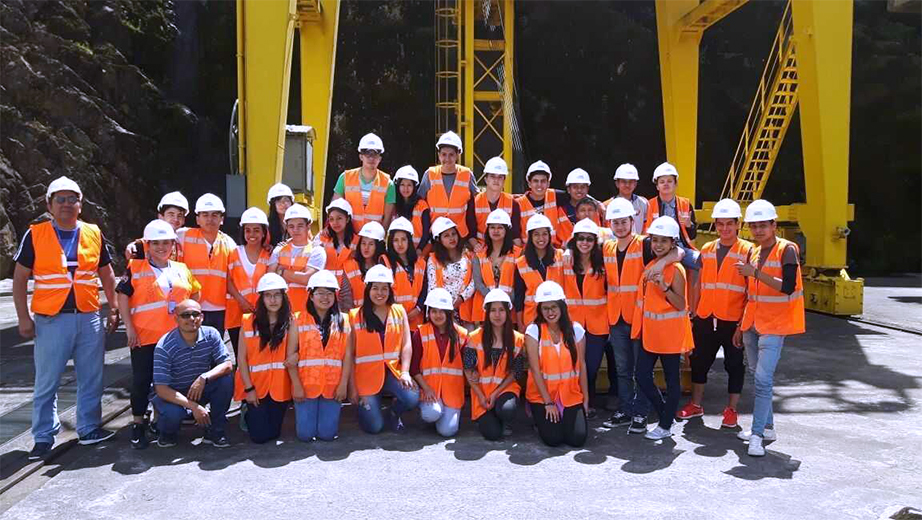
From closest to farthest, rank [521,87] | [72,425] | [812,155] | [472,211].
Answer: [72,425] < [472,211] < [812,155] < [521,87]

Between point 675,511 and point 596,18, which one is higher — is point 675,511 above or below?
below

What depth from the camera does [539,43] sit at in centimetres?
2786

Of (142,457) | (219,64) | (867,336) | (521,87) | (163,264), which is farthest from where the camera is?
(521,87)

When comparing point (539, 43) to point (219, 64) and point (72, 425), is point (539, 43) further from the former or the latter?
point (72, 425)

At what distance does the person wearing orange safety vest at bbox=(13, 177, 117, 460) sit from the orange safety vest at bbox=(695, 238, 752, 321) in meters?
4.59

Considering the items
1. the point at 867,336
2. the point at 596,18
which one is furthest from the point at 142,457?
the point at 596,18

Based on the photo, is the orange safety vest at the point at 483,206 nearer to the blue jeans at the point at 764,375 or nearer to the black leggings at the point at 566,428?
the black leggings at the point at 566,428

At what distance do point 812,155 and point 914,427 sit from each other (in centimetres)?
712

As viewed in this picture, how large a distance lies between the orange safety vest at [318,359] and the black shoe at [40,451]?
175 cm

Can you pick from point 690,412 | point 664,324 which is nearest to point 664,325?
point 664,324

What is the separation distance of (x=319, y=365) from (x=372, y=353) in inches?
16.6

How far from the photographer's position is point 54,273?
4742mm

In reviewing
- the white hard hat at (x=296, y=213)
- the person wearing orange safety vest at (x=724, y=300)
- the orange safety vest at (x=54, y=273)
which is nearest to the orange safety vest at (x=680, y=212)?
the person wearing orange safety vest at (x=724, y=300)

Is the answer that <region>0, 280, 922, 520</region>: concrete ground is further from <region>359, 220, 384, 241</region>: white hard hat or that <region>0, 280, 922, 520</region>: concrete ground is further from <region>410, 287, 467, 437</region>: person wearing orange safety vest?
<region>359, 220, 384, 241</region>: white hard hat
